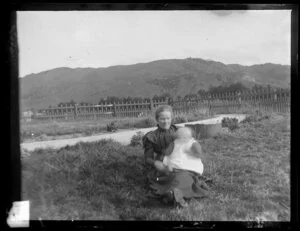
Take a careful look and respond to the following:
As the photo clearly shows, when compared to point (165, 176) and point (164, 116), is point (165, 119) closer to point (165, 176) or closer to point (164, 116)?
point (164, 116)

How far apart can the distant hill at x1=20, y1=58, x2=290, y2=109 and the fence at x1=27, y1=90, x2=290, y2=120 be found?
0.17 feet

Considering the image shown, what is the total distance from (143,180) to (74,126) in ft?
1.82

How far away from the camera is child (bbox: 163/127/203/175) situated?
6.39ft

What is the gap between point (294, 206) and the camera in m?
1.97

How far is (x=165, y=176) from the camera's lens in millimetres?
1946

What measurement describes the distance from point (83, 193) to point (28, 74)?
2.71ft

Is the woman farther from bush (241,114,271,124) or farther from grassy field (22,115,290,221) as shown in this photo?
bush (241,114,271,124)

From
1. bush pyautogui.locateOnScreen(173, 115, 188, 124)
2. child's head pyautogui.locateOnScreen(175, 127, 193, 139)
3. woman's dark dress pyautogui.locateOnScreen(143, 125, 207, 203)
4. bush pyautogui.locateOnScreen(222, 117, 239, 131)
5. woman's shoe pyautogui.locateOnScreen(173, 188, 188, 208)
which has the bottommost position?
woman's shoe pyautogui.locateOnScreen(173, 188, 188, 208)

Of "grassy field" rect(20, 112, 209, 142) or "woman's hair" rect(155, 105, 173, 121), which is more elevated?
"woman's hair" rect(155, 105, 173, 121)

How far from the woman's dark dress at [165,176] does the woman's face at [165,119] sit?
3cm

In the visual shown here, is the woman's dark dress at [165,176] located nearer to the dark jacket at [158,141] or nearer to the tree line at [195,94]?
the dark jacket at [158,141]

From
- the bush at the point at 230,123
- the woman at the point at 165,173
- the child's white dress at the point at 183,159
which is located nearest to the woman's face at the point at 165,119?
the woman at the point at 165,173

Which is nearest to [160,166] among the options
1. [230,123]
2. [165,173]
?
[165,173]

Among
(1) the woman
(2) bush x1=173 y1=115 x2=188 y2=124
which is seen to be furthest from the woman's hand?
(2) bush x1=173 y1=115 x2=188 y2=124
